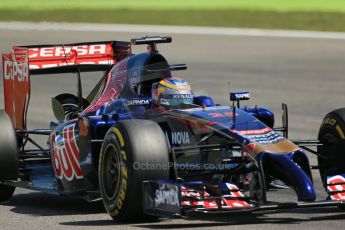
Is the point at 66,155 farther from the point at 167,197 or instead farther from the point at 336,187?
the point at 336,187

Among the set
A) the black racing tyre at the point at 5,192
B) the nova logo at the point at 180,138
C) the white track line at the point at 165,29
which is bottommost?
the black racing tyre at the point at 5,192

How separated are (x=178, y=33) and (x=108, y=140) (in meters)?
22.8

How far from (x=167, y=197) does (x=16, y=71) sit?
3917 millimetres

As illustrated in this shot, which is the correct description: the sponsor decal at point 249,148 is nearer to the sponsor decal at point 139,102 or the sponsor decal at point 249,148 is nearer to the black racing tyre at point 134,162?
the black racing tyre at point 134,162

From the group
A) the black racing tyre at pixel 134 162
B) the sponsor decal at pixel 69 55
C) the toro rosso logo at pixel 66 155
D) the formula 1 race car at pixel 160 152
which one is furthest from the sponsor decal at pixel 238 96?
the sponsor decal at pixel 69 55

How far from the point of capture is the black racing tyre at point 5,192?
10.7m

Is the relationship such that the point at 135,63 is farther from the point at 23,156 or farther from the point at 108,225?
the point at 108,225

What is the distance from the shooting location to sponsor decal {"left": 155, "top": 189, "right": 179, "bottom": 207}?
8220 millimetres

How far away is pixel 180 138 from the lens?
9352mm

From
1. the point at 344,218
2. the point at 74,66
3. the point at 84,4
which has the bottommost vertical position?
the point at 344,218

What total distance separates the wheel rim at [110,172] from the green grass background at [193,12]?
23.1 m

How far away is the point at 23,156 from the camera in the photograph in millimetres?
10797

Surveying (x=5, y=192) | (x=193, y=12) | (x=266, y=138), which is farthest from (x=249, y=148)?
(x=193, y=12)

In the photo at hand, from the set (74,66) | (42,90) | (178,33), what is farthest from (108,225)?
(178,33)
